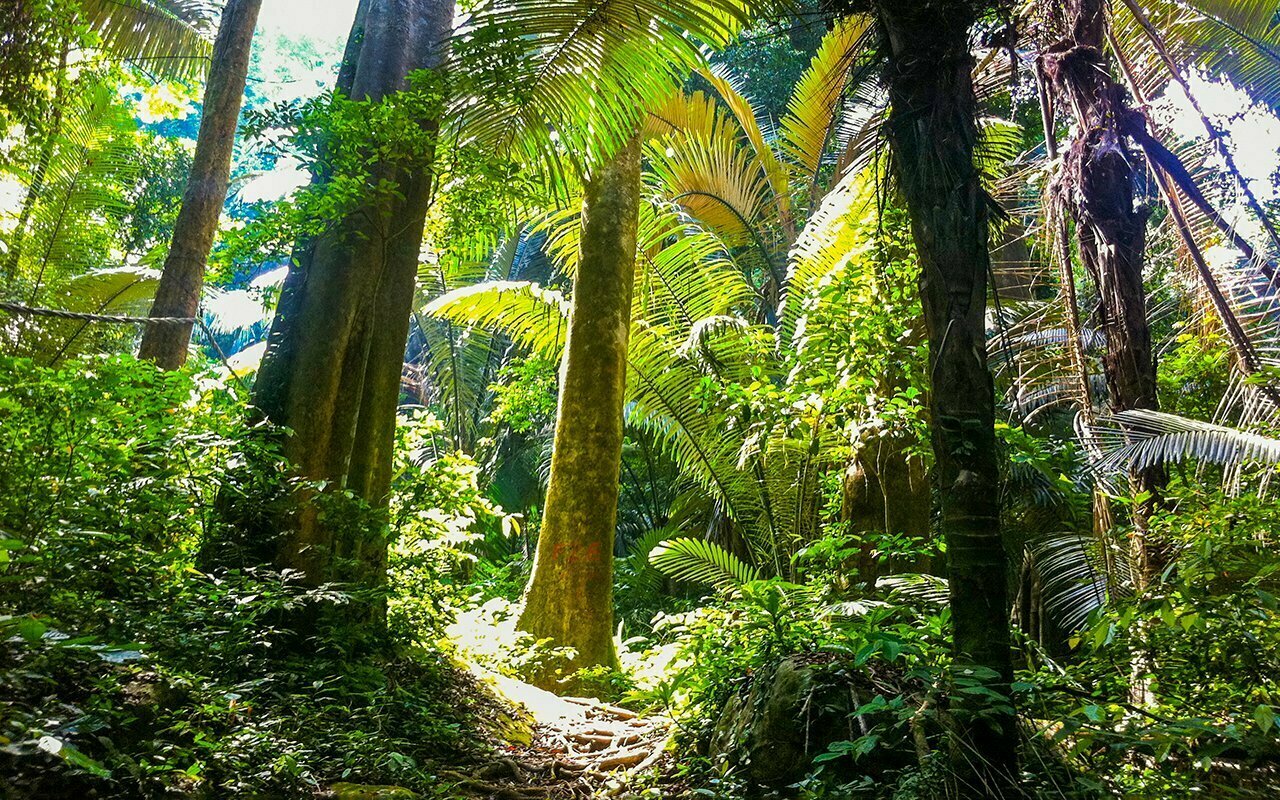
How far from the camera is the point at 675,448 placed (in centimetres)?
941

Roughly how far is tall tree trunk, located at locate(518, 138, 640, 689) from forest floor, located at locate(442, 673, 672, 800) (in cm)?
56

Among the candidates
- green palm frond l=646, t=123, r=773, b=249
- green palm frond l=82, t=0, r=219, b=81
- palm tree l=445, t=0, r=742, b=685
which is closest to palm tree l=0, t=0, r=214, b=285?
green palm frond l=82, t=0, r=219, b=81

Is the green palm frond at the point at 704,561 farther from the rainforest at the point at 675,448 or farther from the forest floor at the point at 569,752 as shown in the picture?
the forest floor at the point at 569,752

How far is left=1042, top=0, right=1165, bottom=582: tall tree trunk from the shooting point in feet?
16.7

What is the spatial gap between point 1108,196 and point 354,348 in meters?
4.97

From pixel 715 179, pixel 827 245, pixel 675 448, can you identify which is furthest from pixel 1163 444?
pixel 715 179

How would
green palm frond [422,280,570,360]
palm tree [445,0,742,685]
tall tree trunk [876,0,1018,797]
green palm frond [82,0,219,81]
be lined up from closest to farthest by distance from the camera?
tall tree trunk [876,0,1018,797] < palm tree [445,0,742,685] < green palm frond [422,280,570,360] < green palm frond [82,0,219,81]

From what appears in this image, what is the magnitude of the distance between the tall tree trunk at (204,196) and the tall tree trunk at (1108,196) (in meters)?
6.91

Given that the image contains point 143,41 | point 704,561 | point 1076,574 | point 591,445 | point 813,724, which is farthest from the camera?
point 143,41

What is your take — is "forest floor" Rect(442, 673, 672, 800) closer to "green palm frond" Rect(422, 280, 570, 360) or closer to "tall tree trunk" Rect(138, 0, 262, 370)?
"tall tree trunk" Rect(138, 0, 262, 370)

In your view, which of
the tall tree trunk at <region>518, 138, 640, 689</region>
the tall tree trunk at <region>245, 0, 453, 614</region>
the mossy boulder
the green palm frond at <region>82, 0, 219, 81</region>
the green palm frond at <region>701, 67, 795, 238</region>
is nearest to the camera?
the mossy boulder

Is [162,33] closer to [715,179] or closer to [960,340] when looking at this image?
[715,179]

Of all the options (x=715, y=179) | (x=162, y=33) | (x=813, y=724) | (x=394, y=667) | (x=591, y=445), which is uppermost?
(x=162, y=33)

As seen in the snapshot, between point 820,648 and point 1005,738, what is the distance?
124 centimetres
